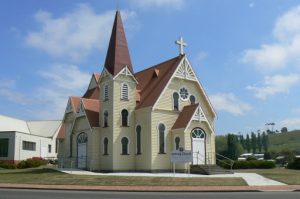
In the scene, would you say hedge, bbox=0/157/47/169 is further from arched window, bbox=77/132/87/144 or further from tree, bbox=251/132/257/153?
tree, bbox=251/132/257/153

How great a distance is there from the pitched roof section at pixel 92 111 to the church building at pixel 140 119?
95 millimetres

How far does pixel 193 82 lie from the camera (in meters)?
37.7

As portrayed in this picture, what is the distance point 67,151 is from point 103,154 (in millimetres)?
7026

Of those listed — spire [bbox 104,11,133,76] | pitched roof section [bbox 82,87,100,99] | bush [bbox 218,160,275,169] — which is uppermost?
spire [bbox 104,11,133,76]

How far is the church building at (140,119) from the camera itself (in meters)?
34.1

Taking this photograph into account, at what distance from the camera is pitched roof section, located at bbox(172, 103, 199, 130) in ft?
112

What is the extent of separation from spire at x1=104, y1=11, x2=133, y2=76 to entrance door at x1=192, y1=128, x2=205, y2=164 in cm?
824

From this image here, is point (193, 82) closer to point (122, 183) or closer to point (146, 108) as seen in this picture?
point (146, 108)

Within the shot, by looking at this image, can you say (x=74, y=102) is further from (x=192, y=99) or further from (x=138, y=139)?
(x=192, y=99)

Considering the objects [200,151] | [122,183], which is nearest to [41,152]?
[200,151]

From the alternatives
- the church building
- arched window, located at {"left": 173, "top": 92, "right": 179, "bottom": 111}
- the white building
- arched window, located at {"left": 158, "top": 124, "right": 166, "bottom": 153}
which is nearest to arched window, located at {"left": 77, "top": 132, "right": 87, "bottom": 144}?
the church building

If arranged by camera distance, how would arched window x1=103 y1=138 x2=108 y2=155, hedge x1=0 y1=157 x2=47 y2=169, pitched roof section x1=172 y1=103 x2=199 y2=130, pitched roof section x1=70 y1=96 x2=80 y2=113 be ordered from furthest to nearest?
hedge x1=0 y1=157 x2=47 y2=169
pitched roof section x1=70 y1=96 x2=80 y2=113
arched window x1=103 y1=138 x2=108 y2=155
pitched roof section x1=172 y1=103 x2=199 y2=130

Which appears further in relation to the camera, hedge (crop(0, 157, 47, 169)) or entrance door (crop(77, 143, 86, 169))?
hedge (crop(0, 157, 47, 169))

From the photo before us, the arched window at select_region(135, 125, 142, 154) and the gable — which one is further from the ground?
the gable
